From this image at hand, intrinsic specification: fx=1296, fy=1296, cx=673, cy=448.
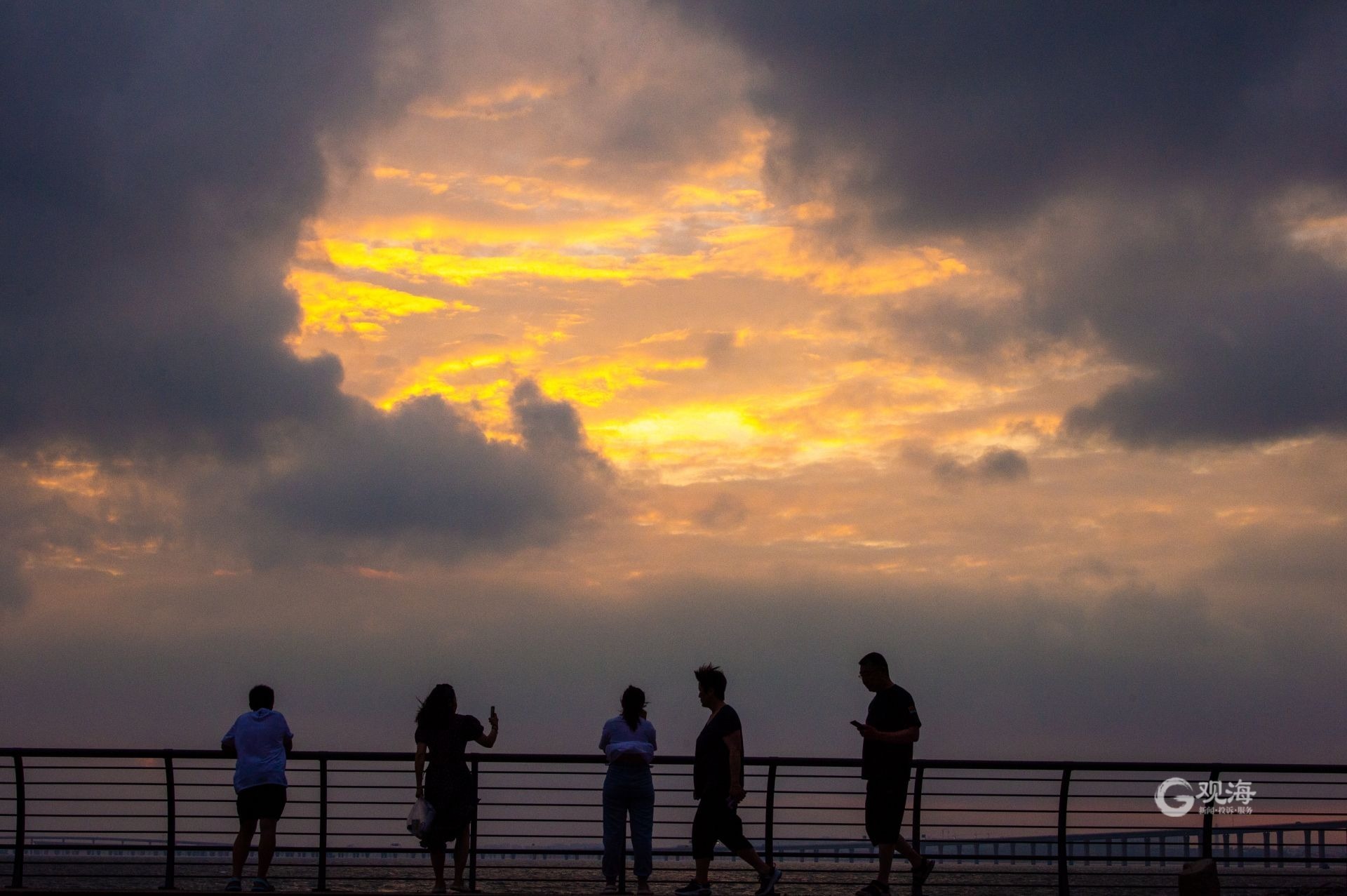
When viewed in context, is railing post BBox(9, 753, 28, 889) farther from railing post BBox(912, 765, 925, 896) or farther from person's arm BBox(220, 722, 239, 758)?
railing post BBox(912, 765, 925, 896)

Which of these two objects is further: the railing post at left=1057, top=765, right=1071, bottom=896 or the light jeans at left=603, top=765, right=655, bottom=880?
the railing post at left=1057, top=765, right=1071, bottom=896

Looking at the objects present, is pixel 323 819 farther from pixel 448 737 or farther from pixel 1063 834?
pixel 1063 834

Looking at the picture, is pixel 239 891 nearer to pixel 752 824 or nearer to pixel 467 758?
pixel 467 758

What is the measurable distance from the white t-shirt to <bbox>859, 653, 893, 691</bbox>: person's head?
205 inches

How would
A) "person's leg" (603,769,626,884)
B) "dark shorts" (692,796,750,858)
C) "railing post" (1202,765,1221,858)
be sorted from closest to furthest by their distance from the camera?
"dark shorts" (692,796,750,858), "person's leg" (603,769,626,884), "railing post" (1202,765,1221,858)

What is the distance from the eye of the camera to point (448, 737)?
11.5m

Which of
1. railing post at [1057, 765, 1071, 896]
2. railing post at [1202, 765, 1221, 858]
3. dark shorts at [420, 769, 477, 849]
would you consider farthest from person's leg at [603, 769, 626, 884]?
railing post at [1202, 765, 1221, 858]

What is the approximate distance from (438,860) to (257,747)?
1915 millimetres

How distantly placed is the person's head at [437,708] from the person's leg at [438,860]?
1.15 meters

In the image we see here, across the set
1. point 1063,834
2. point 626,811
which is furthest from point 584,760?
point 1063,834

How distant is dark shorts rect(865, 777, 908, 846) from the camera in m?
11.1

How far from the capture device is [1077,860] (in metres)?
13.0

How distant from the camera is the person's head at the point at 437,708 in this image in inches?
451

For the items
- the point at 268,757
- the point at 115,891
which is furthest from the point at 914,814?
the point at 115,891
